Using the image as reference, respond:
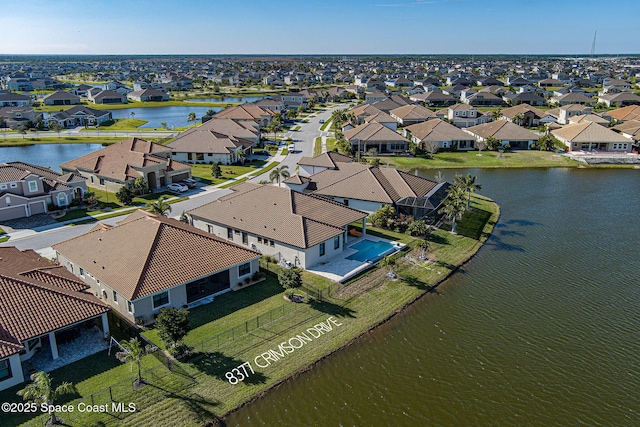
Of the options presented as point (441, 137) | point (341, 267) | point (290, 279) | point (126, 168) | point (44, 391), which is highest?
point (441, 137)

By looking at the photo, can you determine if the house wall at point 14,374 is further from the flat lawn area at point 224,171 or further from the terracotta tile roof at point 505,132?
the terracotta tile roof at point 505,132

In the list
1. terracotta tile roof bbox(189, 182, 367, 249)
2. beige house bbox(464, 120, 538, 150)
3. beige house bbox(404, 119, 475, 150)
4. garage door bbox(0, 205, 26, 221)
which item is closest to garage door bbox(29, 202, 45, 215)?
garage door bbox(0, 205, 26, 221)

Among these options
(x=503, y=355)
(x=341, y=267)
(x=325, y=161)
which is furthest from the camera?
(x=325, y=161)

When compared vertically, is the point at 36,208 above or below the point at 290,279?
below

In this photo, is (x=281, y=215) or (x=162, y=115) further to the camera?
(x=162, y=115)

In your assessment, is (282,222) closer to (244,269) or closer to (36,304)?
(244,269)

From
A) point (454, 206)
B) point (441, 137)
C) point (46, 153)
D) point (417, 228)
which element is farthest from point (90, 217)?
point (441, 137)
